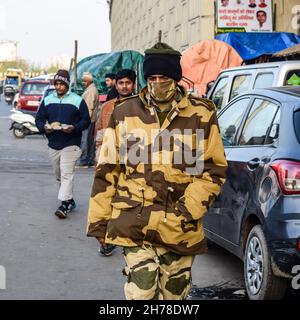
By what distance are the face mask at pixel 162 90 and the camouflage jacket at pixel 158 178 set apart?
50 millimetres

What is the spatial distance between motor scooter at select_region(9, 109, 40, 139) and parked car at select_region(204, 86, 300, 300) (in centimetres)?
1509

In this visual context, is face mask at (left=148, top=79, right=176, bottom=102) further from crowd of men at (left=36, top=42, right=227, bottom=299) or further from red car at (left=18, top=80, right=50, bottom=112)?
red car at (left=18, top=80, right=50, bottom=112)

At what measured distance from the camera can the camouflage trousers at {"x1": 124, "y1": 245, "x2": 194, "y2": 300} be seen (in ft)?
11.8

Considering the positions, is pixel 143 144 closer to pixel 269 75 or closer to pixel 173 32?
pixel 269 75

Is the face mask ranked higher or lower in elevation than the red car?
higher

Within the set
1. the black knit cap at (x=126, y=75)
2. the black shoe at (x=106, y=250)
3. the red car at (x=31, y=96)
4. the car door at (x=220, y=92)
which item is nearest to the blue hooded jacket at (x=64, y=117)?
the black knit cap at (x=126, y=75)

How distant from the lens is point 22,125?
20.6 meters

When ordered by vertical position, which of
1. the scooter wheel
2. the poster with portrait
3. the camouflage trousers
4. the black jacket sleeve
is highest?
the poster with portrait

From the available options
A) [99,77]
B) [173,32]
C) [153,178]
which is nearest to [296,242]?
[153,178]

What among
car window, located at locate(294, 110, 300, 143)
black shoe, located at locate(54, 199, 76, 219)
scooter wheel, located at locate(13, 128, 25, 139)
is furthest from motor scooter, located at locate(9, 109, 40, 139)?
car window, located at locate(294, 110, 300, 143)

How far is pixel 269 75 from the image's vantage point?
343 inches

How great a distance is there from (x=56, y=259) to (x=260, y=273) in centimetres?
226

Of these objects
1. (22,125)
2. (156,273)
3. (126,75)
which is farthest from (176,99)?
(22,125)

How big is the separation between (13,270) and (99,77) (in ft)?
42.9
